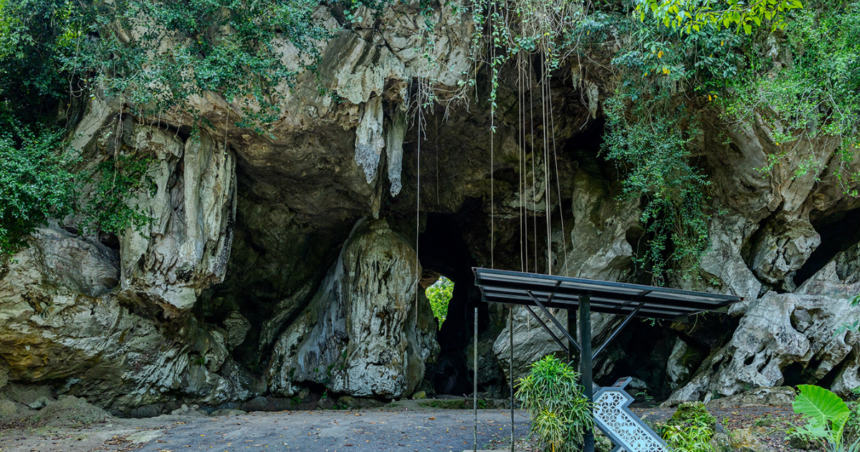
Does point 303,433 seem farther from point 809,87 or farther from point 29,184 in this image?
point 809,87

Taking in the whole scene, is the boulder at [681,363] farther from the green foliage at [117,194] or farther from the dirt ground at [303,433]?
the green foliage at [117,194]

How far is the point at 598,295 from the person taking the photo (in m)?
5.53

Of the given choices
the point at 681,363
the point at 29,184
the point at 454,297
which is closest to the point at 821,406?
the point at 681,363

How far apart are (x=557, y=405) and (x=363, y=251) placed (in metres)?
7.58

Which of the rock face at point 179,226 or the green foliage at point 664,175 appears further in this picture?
the green foliage at point 664,175

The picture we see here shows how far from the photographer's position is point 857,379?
8.31 meters

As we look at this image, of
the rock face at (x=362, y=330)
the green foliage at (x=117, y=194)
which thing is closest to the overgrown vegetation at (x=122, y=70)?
the green foliage at (x=117, y=194)

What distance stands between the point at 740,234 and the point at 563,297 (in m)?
6.08

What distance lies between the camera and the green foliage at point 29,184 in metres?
7.36

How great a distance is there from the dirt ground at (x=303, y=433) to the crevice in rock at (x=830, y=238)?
12.9 feet

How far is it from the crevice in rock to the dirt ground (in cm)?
392

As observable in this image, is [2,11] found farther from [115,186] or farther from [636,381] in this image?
[636,381]

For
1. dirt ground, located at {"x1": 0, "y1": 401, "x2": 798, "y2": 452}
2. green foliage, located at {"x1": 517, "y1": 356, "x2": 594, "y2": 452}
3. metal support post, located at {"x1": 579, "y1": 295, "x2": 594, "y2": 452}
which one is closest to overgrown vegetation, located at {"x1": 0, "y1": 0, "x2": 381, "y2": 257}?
dirt ground, located at {"x1": 0, "y1": 401, "x2": 798, "y2": 452}

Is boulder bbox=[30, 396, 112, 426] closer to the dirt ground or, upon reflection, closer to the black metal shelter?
the dirt ground
